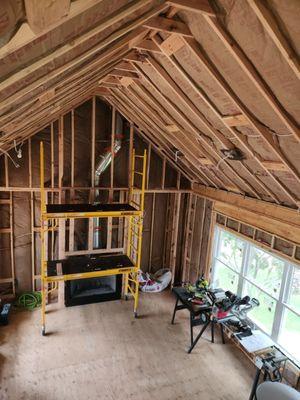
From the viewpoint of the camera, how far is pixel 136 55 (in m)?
3.33

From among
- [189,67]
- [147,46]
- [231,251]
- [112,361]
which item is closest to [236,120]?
[189,67]

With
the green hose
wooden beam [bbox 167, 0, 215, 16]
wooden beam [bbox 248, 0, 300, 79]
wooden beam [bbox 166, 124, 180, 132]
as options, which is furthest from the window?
the green hose

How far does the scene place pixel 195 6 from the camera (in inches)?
77.5

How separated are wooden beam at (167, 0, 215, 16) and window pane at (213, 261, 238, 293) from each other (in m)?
5.04

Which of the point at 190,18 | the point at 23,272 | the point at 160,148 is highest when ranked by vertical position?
the point at 190,18

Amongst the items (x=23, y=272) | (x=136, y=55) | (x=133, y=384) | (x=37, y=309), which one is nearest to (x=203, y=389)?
(x=133, y=384)

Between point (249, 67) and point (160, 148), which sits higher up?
point (249, 67)

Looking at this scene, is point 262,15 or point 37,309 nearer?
point 262,15

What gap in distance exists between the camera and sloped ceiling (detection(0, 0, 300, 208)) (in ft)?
3.58

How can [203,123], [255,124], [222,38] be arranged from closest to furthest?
1. [222,38]
2. [255,124]
3. [203,123]

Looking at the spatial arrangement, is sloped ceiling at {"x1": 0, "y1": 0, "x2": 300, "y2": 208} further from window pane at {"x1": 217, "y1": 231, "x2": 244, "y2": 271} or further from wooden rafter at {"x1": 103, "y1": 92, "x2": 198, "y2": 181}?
window pane at {"x1": 217, "y1": 231, "x2": 244, "y2": 271}

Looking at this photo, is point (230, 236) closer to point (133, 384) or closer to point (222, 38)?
point (133, 384)

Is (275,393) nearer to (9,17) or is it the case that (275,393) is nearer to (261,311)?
(261,311)

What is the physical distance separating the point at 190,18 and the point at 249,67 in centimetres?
64
